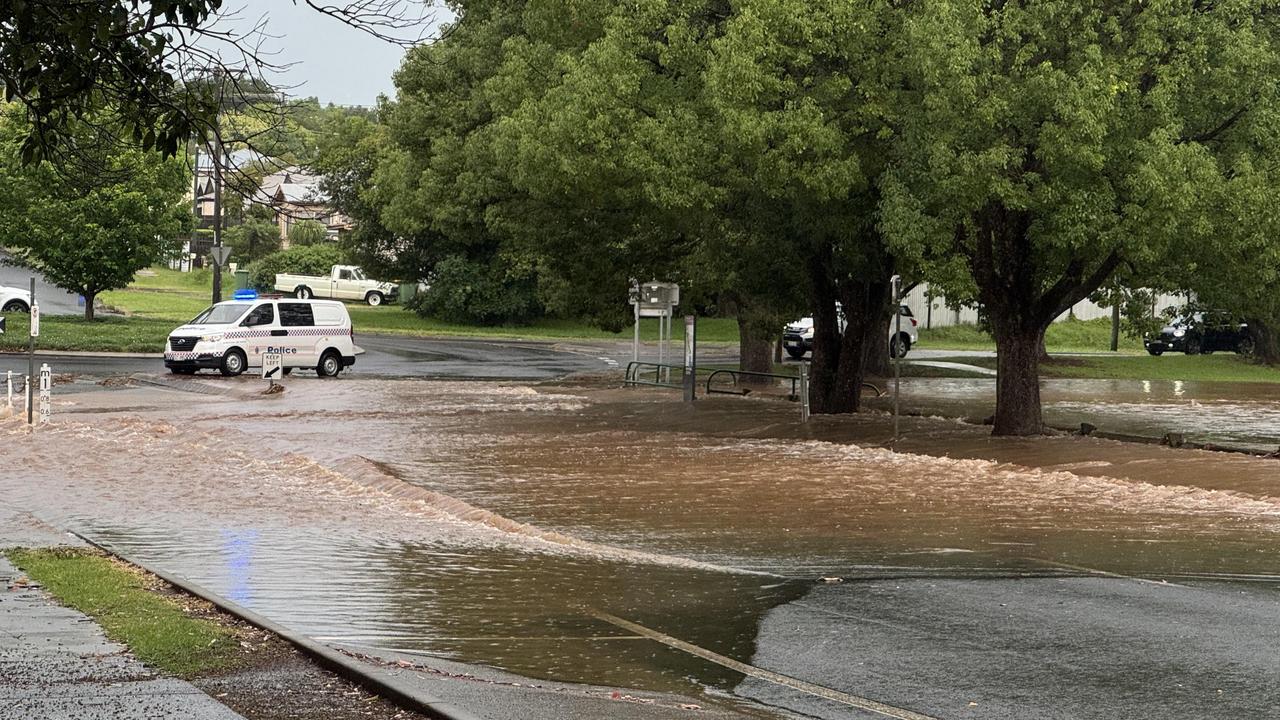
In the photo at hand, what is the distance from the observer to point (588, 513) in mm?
16047

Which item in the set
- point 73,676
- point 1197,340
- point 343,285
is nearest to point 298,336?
point 73,676

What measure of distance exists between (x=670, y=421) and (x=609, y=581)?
15942 mm

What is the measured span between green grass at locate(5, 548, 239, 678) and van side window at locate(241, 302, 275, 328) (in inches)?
958

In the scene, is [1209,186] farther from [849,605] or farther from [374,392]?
[374,392]

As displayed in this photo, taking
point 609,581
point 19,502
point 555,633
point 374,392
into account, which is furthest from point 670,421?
point 555,633

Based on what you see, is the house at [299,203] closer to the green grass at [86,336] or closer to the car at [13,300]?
the green grass at [86,336]

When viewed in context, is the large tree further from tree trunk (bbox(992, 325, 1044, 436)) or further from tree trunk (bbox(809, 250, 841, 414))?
tree trunk (bbox(809, 250, 841, 414))

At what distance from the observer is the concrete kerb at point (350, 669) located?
738cm

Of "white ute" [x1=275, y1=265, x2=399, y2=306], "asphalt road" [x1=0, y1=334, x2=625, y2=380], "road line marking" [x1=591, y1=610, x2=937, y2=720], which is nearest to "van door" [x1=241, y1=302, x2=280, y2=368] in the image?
"asphalt road" [x1=0, y1=334, x2=625, y2=380]

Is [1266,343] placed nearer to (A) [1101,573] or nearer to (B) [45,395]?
(B) [45,395]

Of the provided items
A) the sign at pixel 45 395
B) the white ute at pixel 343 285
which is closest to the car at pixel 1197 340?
the white ute at pixel 343 285

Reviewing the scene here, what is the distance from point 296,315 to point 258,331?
107 cm

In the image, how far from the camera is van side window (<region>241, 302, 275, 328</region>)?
3612 cm

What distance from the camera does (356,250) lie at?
222ft
